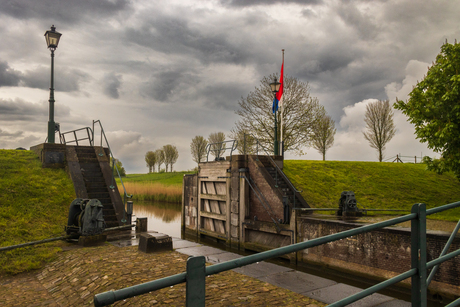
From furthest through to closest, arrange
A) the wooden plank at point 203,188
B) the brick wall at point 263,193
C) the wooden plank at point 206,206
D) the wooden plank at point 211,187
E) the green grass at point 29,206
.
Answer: the wooden plank at point 203,188 < the wooden plank at point 206,206 < the wooden plank at point 211,187 < the brick wall at point 263,193 < the green grass at point 29,206

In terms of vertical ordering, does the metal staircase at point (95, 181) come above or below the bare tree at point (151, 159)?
below

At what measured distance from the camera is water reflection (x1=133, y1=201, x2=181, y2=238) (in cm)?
2244

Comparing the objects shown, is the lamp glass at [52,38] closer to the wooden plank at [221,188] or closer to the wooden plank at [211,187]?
the wooden plank at [221,188]

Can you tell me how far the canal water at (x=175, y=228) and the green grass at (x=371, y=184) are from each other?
6512 mm

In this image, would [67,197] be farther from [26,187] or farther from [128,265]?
[128,265]

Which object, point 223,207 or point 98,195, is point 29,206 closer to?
point 98,195

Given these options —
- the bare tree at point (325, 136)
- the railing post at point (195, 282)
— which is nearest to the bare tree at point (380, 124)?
the bare tree at point (325, 136)

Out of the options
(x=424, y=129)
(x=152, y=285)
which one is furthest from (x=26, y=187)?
(x=424, y=129)

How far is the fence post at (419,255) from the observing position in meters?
2.46

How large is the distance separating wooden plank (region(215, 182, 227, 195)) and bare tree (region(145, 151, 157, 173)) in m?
59.6

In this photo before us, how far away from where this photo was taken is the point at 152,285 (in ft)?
5.23

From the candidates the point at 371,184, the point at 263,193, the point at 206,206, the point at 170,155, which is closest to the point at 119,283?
the point at 263,193

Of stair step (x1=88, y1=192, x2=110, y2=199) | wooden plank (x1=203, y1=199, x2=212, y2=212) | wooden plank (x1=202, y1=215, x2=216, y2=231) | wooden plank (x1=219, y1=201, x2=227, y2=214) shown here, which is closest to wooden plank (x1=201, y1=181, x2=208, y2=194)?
wooden plank (x1=203, y1=199, x2=212, y2=212)

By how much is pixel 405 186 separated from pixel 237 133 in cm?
1510
